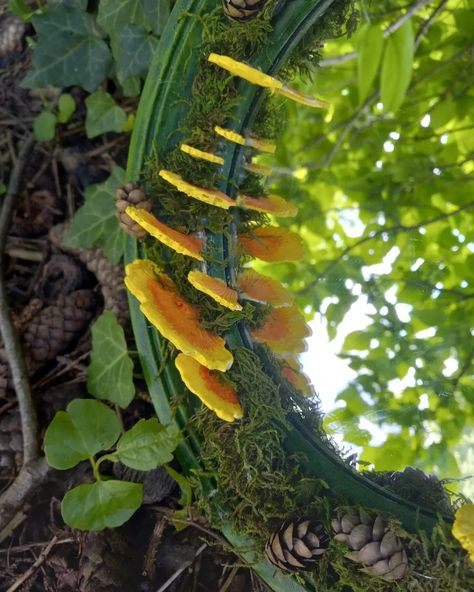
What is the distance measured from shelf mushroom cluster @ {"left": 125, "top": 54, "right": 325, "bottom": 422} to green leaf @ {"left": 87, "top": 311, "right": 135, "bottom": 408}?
0.32 feet

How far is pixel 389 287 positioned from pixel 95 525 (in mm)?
350

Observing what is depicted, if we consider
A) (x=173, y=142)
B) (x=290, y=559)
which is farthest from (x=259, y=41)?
(x=290, y=559)

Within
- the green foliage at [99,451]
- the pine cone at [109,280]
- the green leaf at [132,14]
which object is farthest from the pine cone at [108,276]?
the green leaf at [132,14]

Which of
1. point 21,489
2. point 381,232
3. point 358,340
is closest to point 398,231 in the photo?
point 381,232

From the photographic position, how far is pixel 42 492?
52 cm

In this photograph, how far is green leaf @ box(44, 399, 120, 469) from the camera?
0.48 m

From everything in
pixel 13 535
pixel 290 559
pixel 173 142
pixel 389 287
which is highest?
pixel 173 142

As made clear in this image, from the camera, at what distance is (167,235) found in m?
0.42

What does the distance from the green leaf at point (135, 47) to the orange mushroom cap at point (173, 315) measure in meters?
0.22

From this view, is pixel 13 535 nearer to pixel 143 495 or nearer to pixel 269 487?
pixel 143 495

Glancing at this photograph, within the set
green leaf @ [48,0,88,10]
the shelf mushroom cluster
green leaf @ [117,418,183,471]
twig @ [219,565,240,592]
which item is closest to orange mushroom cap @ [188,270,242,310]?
the shelf mushroom cluster

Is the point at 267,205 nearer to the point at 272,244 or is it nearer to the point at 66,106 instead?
the point at 272,244

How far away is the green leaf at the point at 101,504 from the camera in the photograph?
47 centimetres

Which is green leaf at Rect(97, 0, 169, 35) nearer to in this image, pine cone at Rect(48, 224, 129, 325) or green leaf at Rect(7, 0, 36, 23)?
green leaf at Rect(7, 0, 36, 23)
